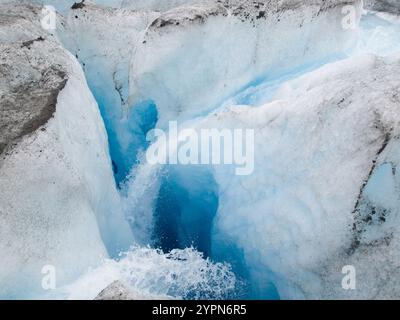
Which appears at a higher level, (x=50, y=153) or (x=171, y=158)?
(x=50, y=153)

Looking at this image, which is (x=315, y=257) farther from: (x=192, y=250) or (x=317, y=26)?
(x=317, y=26)

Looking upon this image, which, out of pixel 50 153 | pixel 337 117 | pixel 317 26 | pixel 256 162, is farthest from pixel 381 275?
pixel 317 26

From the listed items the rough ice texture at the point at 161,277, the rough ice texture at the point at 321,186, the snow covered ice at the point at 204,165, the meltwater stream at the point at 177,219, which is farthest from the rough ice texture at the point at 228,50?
the rough ice texture at the point at 161,277

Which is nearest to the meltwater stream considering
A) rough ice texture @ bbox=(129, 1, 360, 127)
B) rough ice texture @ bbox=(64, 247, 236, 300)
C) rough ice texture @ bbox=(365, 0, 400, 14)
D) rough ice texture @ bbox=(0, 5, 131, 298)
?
rough ice texture @ bbox=(64, 247, 236, 300)

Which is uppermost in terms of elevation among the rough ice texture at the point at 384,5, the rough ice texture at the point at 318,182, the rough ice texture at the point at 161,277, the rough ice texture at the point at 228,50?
the rough ice texture at the point at 384,5

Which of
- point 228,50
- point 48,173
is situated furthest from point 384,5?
point 48,173

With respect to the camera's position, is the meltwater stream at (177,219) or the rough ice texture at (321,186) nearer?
the rough ice texture at (321,186)

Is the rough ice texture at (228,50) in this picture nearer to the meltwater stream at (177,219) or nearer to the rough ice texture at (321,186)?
the meltwater stream at (177,219)
